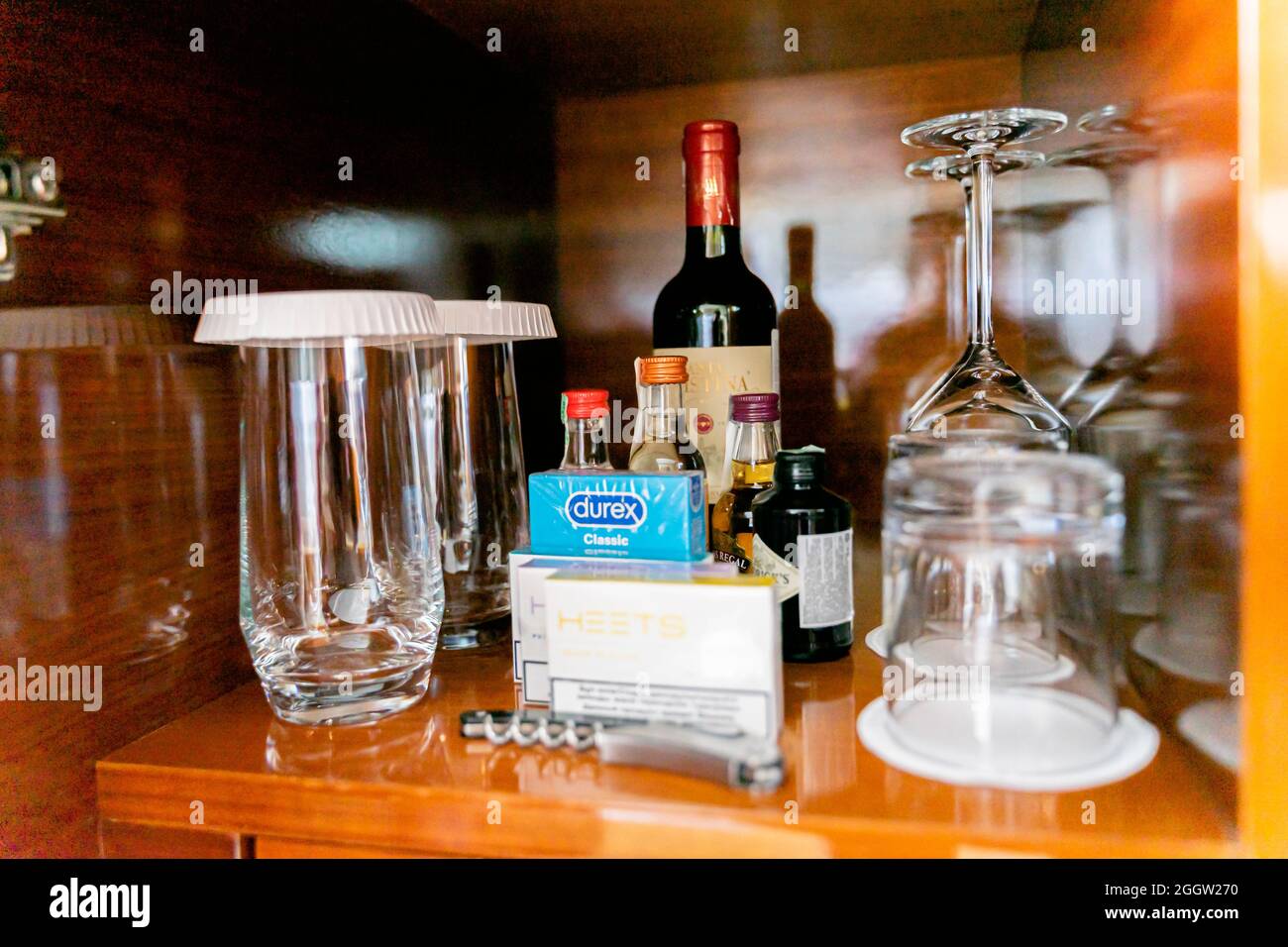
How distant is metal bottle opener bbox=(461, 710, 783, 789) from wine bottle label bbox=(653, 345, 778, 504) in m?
0.31

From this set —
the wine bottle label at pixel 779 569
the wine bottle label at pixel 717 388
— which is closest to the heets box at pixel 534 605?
the wine bottle label at pixel 779 569

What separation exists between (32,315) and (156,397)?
0.32 feet

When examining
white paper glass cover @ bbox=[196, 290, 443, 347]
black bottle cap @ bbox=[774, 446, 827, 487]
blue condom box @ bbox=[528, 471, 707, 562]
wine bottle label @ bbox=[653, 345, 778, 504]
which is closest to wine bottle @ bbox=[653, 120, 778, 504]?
wine bottle label @ bbox=[653, 345, 778, 504]

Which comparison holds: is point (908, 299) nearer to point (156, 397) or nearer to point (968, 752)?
point (968, 752)

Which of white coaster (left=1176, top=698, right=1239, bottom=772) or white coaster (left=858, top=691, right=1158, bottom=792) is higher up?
white coaster (left=1176, top=698, right=1239, bottom=772)

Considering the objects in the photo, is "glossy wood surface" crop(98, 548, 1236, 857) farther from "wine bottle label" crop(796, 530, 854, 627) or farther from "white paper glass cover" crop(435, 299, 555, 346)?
"white paper glass cover" crop(435, 299, 555, 346)

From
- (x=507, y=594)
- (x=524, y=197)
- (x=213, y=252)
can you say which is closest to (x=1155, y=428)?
(x=507, y=594)

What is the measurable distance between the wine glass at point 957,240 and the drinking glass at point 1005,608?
204 millimetres

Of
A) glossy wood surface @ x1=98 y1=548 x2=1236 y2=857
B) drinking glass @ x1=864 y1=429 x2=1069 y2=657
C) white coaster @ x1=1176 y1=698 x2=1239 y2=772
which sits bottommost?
glossy wood surface @ x1=98 y1=548 x2=1236 y2=857

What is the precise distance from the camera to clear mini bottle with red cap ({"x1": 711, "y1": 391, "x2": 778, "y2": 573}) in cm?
77

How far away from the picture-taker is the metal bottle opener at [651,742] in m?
0.50

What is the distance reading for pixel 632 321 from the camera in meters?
1.10
